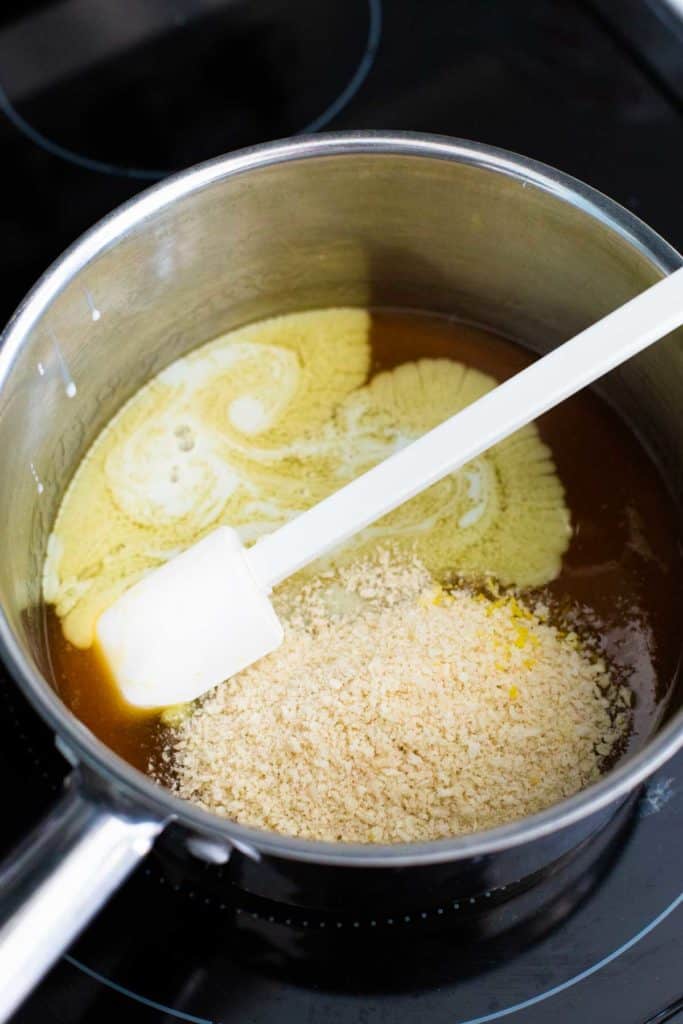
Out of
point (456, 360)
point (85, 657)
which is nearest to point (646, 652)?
point (456, 360)

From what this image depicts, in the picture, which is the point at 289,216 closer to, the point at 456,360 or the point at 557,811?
the point at 456,360

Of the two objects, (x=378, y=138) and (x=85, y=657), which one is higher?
(x=378, y=138)

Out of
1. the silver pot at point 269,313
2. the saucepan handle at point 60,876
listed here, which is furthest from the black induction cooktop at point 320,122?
the saucepan handle at point 60,876

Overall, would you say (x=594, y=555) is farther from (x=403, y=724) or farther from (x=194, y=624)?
(x=194, y=624)

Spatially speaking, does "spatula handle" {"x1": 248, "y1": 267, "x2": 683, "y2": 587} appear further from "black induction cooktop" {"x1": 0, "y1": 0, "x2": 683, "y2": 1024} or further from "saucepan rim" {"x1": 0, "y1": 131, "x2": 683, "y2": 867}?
"black induction cooktop" {"x1": 0, "y1": 0, "x2": 683, "y2": 1024}

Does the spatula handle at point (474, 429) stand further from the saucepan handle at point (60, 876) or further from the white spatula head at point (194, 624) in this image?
the saucepan handle at point (60, 876)


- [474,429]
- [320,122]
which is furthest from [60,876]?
[320,122]
